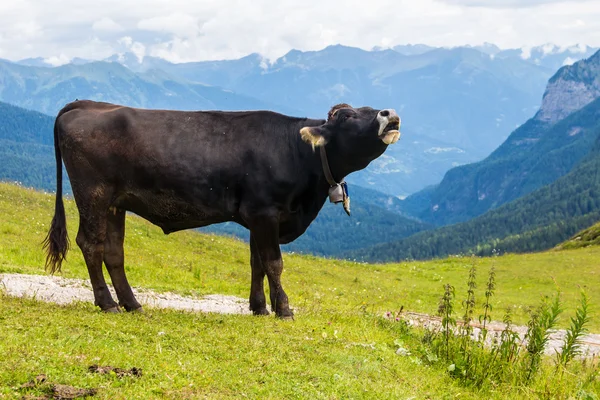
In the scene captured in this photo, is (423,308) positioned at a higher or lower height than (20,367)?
lower

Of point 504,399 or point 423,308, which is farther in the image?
point 423,308

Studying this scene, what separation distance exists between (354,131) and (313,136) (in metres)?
0.75

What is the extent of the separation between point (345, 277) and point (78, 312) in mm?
21432

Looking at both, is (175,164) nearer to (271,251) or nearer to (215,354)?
(271,251)

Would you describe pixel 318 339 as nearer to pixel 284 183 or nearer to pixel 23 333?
pixel 284 183

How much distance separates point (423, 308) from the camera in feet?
82.1

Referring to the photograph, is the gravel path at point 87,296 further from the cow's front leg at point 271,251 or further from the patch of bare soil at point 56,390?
the patch of bare soil at point 56,390

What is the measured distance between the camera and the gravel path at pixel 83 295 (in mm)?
13648

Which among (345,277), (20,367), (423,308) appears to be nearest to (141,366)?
(20,367)

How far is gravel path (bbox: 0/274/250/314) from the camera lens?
1365 centimetres

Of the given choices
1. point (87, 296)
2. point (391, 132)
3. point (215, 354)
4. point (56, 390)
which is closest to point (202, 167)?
point (391, 132)

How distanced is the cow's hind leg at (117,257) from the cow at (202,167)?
18 mm

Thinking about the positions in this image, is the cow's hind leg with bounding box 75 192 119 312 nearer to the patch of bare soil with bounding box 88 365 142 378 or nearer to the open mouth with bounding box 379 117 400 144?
the patch of bare soil with bounding box 88 365 142 378

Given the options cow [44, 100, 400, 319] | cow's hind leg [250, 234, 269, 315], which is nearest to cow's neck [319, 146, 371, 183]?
cow [44, 100, 400, 319]
